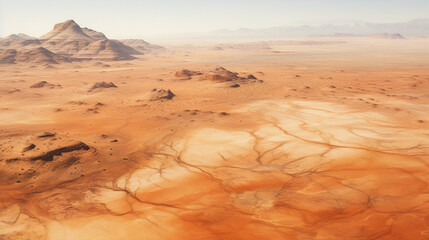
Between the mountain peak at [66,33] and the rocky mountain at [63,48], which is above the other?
the mountain peak at [66,33]

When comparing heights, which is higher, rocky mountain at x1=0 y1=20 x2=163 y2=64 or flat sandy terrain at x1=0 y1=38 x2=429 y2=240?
rocky mountain at x1=0 y1=20 x2=163 y2=64

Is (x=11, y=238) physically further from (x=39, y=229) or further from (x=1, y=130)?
(x=1, y=130)

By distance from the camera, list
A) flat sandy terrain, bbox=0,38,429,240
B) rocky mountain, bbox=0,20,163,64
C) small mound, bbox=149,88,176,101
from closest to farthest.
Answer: flat sandy terrain, bbox=0,38,429,240 < small mound, bbox=149,88,176,101 < rocky mountain, bbox=0,20,163,64

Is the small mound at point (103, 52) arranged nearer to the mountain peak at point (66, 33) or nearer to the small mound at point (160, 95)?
the mountain peak at point (66, 33)

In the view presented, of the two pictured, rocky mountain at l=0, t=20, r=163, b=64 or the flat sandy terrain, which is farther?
rocky mountain at l=0, t=20, r=163, b=64

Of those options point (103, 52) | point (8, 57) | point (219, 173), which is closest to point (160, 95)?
point (219, 173)

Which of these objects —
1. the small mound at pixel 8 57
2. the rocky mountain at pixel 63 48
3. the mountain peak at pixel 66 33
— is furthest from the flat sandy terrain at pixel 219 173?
the mountain peak at pixel 66 33

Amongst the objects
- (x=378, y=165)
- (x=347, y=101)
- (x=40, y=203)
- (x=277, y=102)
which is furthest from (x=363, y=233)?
(x=347, y=101)

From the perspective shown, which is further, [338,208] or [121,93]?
[121,93]

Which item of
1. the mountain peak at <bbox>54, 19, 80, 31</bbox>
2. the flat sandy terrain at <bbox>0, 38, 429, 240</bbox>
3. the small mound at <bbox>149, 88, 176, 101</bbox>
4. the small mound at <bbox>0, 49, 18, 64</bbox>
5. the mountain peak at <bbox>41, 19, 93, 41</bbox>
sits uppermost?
the mountain peak at <bbox>54, 19, 80, 31</bbox>

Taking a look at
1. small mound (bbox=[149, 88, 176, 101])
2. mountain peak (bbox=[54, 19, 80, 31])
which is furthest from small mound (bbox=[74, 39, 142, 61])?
small mound (bbox=[149, 88, 176, 101])

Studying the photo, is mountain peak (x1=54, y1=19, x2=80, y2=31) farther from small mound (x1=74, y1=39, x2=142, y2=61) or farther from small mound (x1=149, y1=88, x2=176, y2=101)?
small mound (x1=149, y1=88, x2=176, y2=101)
